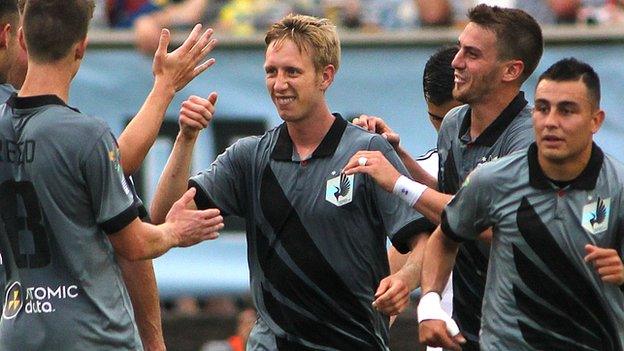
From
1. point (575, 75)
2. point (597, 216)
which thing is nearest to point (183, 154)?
point (575, 75)

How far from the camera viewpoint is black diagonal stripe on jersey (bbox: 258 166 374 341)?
7738mm

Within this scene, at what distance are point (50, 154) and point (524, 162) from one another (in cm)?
205

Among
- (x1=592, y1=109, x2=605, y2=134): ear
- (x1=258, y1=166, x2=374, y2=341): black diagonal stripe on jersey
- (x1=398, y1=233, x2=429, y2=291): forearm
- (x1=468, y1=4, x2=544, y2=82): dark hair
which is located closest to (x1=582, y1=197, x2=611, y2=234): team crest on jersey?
(x1=592, y1=109, x2=605, y2=134): ear

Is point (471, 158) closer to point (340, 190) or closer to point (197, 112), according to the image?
point (340, 190)

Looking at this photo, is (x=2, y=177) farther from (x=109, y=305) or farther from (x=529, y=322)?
(x=529, y=322)

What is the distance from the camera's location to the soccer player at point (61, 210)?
6828 mm

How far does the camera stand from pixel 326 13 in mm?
13461

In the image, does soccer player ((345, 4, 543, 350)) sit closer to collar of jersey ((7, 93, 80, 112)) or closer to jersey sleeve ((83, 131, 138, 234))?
jersey sleeve ((83, 131, 138, 234))

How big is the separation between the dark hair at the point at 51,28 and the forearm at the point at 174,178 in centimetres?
106

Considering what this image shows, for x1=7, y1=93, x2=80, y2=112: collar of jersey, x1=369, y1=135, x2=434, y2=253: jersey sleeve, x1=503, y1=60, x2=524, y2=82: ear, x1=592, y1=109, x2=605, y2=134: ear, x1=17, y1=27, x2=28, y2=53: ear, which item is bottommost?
x1=369, y1=135, x2=434, y2=253: jersey sleeve

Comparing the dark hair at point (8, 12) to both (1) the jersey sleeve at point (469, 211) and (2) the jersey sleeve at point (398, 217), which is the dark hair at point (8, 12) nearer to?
(2) the jersey sleeve at point (398, 217)

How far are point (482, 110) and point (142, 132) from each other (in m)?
1.81

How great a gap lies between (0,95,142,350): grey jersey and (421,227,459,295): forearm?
1370 mm

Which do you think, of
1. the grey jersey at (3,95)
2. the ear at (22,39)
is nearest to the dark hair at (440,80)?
the grey jersey at (3,95)
